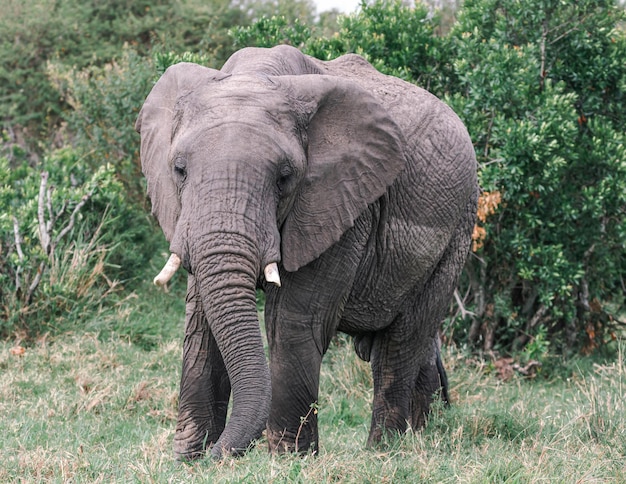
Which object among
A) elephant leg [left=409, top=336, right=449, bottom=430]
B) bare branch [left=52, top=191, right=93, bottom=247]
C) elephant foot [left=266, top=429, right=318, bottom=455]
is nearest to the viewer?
elephant foot [left=266, top=429, right=318, bottom=455]

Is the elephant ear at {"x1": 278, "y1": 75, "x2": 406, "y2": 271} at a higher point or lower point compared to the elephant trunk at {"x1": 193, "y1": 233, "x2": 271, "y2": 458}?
higher

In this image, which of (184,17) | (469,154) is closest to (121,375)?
(469,154)

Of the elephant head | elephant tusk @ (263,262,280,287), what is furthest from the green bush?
elephant tusk @ (263,262,280,287)

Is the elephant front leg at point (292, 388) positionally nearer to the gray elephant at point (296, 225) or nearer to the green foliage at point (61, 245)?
the gray elephant at point (296, 225)

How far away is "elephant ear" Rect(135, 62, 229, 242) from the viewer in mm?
4617

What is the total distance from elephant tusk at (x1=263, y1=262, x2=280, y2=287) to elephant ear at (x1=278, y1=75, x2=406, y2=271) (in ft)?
1.08

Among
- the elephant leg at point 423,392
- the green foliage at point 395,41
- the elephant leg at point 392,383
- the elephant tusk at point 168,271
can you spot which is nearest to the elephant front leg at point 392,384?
the elephant leg at point 392,383

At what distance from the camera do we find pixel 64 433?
19.4 ft

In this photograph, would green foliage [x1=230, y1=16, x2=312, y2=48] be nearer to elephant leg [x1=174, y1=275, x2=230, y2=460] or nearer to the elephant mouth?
elephant leg [x1=174, y1=275, x2=230, y2=460]

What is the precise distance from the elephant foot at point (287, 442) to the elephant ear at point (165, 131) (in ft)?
3.77

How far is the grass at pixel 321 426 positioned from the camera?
426 cm

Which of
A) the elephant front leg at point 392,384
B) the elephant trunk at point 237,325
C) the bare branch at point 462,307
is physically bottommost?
the bare branch at point 462,307

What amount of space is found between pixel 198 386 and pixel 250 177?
124 cm

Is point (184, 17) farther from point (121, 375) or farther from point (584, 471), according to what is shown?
point (584, 471)
